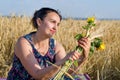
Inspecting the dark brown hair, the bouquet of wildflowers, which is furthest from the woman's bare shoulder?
the bouquet of wildflowers

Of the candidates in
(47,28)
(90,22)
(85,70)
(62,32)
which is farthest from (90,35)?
(62,32)

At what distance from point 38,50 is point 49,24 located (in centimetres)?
35

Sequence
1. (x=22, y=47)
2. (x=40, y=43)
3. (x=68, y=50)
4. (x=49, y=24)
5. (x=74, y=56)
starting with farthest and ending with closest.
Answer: (x=68, y=50) → (x=40, y=43) → (x=22, y=47) → (x=49, y=24) → (x=74, y=56)

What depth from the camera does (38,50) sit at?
2707mm

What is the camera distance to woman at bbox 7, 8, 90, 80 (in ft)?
7.92

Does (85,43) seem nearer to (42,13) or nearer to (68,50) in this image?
(42,13)

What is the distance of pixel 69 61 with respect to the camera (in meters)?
1.72

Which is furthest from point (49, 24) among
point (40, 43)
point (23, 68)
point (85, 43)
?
point (85, 43)

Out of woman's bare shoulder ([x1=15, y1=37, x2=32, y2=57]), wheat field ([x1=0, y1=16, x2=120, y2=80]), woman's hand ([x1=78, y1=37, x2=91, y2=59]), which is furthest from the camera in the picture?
wheat field ([x1=0, y1=16, x2=120, y2=80])

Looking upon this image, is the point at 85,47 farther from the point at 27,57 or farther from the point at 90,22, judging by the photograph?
the point at 27,57

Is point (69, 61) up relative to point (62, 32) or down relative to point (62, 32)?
up

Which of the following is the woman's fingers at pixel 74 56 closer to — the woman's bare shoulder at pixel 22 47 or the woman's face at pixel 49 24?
the woman's face at pixel 49 24

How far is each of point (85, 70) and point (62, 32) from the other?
1.01 metres

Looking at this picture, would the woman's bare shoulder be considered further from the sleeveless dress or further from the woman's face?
the woman's face
